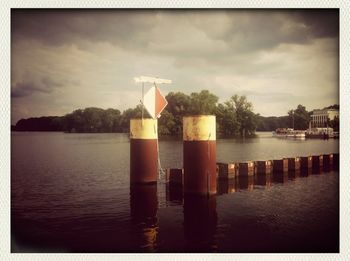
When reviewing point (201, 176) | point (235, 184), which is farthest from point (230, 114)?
point (201, 176)

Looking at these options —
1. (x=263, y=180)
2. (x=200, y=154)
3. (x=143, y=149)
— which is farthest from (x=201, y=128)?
(x=263, y=180)

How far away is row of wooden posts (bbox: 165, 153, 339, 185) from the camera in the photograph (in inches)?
510

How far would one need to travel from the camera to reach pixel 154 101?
1035cm

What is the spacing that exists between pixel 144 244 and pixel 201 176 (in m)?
3.28

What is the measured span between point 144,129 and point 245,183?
4523 millimetres

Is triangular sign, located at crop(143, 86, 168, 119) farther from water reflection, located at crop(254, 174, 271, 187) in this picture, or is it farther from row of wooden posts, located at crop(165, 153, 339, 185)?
water reflection, located at crop(254, 174, 271, 187)

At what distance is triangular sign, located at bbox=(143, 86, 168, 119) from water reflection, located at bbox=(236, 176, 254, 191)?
14.0 ft

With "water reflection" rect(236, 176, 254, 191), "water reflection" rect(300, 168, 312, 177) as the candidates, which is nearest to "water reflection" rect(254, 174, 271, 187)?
"water reflection" rect(236, 176, 254, 191)

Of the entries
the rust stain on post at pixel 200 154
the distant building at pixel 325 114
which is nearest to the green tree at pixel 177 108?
the distant building at pixel 325 114

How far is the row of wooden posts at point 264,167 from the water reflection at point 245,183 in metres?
0.24

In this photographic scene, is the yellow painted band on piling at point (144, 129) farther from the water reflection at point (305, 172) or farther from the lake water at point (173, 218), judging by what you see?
the water reflection at point (305, 172)

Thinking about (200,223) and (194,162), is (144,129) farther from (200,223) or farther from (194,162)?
(200,223)
